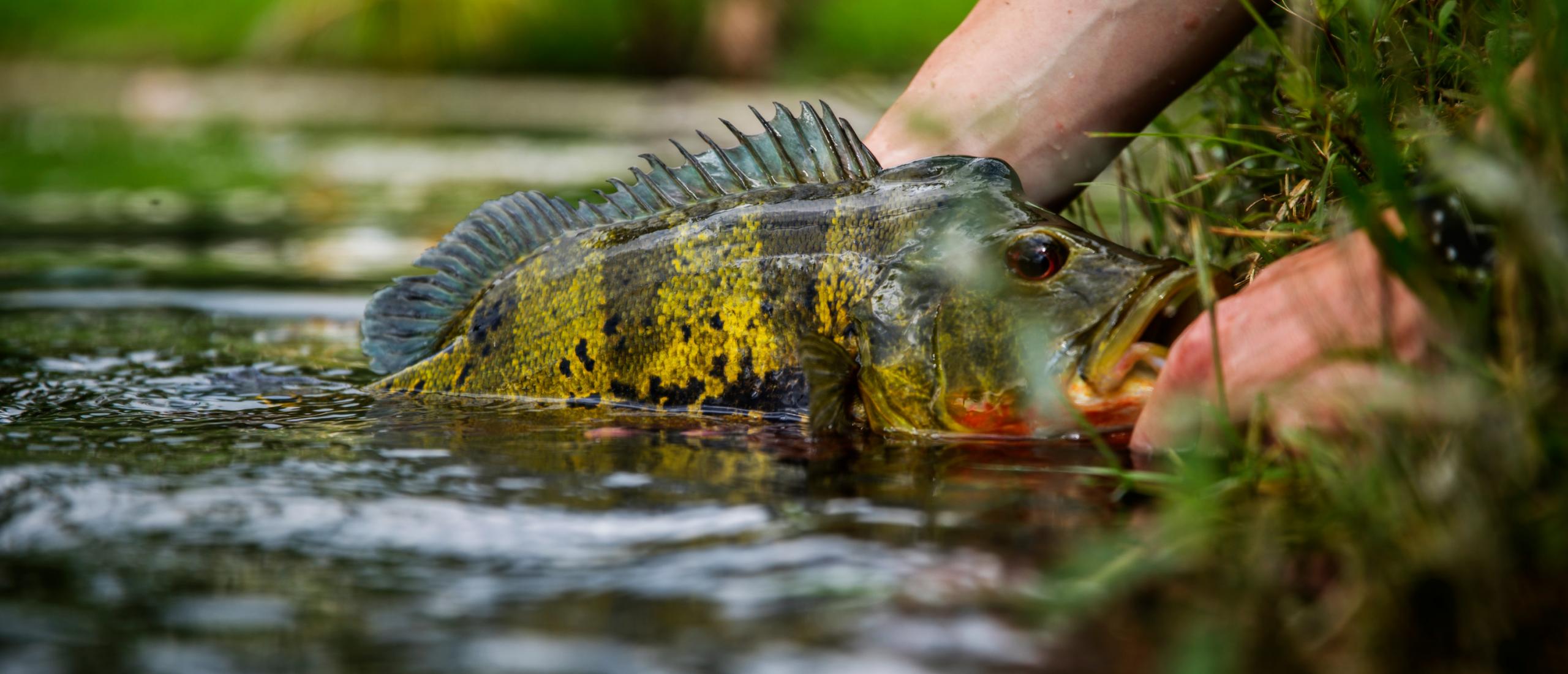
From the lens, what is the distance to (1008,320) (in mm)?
2902

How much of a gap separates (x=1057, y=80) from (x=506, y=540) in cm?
201

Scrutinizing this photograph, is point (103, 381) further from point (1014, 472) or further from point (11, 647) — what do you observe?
point (1014, 472)

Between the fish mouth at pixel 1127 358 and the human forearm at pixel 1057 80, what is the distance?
816 millimetres

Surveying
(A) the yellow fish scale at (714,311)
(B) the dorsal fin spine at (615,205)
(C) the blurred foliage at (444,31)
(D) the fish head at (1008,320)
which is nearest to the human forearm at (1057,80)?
(D) the fish head at (1008,320)

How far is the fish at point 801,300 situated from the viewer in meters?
2.87

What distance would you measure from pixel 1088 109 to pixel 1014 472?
4.20ft

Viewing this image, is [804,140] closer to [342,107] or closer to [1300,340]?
[1300,340]

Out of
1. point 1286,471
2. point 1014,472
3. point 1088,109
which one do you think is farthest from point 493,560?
point 1088,109

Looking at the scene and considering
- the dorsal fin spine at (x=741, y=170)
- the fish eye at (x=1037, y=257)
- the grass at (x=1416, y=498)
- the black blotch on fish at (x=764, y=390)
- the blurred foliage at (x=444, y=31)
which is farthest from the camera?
the blurred foliage at (x=444, y=31)

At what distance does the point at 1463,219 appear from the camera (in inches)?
82.6

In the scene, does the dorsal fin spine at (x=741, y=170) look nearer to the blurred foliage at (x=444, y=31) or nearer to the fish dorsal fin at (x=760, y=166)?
the fish dorsal fin at (x=760, y=166)

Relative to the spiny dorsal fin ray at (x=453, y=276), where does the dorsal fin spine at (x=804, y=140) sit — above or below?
above

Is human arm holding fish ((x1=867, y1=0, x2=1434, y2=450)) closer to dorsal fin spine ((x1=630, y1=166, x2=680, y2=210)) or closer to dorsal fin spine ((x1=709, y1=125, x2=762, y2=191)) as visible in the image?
dorsal fin spine ((x1=709, y1=125, x2=762, y2=191))

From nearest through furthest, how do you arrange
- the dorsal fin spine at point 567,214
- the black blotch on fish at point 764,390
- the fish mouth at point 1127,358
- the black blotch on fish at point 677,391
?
1. the fish mouth at point 1127,358
2. the black blotch on fish at point 764,390
3. the black blotch on fish at point 677,391
4. the dorsal fin spine at point 567,214
